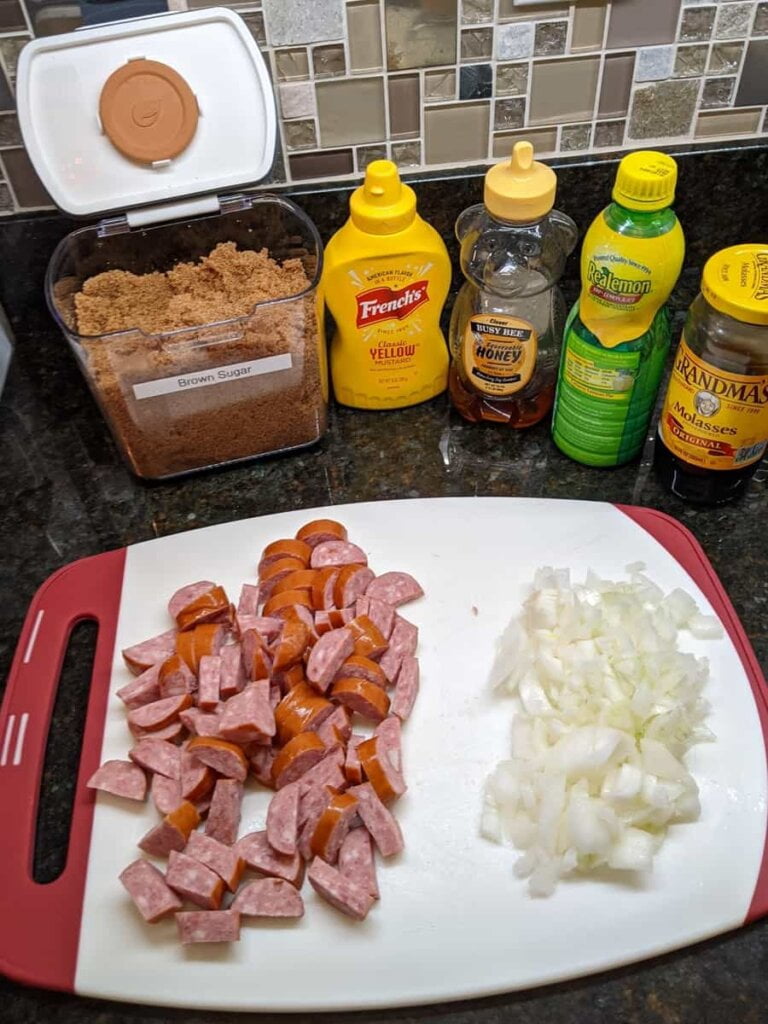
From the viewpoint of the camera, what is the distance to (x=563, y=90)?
49.6 inches

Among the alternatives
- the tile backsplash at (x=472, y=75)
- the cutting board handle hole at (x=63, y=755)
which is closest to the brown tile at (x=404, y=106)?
the tile backsplash at (x=472, y=75)

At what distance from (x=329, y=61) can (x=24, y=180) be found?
1.38 feet

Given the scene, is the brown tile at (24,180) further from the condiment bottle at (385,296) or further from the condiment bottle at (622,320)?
the condiment bottle at (622,320)

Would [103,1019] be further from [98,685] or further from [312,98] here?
[312,98]

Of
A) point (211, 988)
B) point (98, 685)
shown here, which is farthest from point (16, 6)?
point (211, 988)

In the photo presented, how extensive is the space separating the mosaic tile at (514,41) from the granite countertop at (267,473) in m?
0.17

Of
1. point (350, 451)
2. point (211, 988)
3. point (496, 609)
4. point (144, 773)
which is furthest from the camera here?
point (350, 451)

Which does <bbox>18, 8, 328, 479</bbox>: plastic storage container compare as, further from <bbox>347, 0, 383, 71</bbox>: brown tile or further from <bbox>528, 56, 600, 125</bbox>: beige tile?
<bbox>528, 56, 600, 125</bbox>: beige tile

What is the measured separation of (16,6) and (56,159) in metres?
0.17

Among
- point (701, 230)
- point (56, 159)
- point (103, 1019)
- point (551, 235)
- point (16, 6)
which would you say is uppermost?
point (16, 6)

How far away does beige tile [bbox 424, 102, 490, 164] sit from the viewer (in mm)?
1271

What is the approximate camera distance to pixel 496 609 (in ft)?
3.60

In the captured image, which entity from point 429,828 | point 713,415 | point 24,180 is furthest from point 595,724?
point 24,180

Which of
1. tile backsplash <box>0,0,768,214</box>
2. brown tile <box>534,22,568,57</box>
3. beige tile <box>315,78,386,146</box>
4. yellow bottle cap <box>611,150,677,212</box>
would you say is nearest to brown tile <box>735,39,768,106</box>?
tile backsplash <box>0,0,768,214</box>
